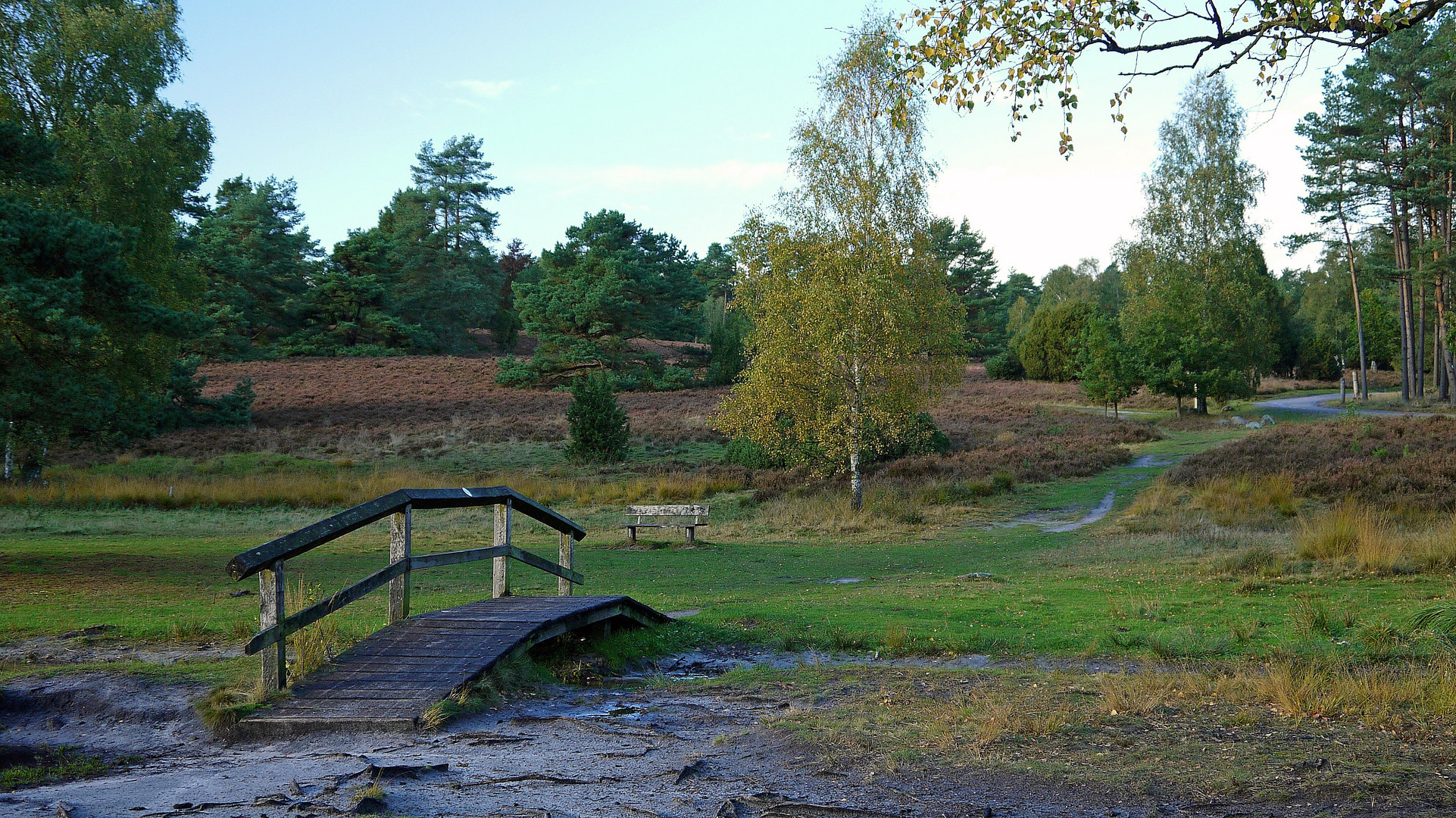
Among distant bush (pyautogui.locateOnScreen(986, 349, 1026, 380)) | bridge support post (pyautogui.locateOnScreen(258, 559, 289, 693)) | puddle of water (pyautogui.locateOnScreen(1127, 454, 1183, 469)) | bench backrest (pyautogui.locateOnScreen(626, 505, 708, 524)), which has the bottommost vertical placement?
puddle of water (pyautogui.locateOnScreen(1127, 454, 1183, 469))

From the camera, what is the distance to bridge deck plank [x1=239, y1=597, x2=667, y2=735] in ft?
20.4

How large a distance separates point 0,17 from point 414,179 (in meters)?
59.5

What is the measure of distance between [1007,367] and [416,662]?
6989cm

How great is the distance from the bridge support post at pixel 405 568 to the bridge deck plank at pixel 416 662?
6.9 inches

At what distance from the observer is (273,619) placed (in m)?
6.73

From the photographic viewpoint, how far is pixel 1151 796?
4785mm

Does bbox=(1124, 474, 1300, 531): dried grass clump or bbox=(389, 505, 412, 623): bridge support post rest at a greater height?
bbox=(389, 505, 412, 623): bridge support post

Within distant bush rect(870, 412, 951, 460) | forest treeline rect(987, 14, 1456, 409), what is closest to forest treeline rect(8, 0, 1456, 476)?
forest treeline rect(987, 14, 1456, 409)

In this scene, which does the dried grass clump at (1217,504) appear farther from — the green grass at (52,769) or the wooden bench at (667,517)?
the green grass at (52,769)

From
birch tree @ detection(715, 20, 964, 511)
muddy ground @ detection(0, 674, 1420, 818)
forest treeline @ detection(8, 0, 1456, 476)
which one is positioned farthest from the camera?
birch tree @ detection(715, 20, 964, 511)

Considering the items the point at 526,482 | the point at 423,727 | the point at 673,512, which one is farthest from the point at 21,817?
the point at 526,482

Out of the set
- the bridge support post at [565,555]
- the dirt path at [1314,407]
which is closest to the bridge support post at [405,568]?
the bridge support post at [565,555]

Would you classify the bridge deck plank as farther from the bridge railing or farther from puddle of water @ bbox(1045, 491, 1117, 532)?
puddle of water @ bbox(1045, 491, 1117, 532)

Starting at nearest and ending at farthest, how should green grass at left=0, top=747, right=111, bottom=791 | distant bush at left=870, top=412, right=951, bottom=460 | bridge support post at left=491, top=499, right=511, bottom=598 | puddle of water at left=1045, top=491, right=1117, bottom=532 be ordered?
green grass at left=0, top=747, right=111, bottom=791 → bridge support post at left=491, top=499, right=511, bottom=598 → puddle of water at left=1045, top=491, right=1117, bottom=532 → distant bush at left=870, top=412, right=951, bottom=460
